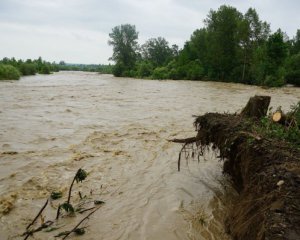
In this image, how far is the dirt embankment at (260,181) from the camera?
2.66m

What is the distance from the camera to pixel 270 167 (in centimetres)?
367

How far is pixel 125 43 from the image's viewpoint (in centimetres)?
6931

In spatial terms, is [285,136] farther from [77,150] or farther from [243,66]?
[243,66]

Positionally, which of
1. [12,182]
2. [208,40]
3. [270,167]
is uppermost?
[208,40]

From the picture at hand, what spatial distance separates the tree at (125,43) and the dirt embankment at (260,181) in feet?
213

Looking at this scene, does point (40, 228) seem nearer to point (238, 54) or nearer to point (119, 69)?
point (238, 54)

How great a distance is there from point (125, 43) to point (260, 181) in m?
68.4

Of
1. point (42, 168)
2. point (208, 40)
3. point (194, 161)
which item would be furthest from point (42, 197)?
point (208, 40)

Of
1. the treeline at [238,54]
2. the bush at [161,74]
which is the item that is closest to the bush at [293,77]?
the treeline at [238,54]

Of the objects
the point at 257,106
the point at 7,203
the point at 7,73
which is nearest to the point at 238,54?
the point at 7,73

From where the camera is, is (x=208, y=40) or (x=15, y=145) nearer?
(x=15, y=145)

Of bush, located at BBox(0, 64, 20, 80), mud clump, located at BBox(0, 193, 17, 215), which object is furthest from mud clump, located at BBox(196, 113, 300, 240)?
bush, located at BBox(0, 64, 20, 80)

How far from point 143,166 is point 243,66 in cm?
3949

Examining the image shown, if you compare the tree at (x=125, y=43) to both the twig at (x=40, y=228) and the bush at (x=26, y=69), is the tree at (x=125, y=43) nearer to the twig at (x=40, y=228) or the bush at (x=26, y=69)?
the bush at (x=26, y=69)
